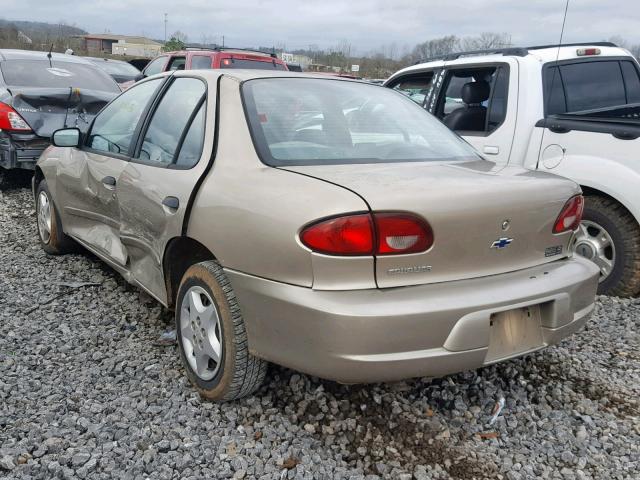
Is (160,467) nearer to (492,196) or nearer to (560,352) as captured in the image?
(492,196)

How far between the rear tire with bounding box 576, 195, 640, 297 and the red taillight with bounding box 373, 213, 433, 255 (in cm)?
249

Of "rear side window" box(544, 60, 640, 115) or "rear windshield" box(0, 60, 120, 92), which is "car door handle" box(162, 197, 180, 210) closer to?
"rear side window" box(544, 60, 640, 115)

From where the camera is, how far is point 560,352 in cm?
343

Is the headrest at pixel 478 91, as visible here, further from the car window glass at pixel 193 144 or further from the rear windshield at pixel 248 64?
the rear windshield at pixel 248 64

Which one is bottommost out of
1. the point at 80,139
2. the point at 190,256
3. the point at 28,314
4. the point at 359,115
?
the point at 28,314

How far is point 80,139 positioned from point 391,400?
9.21ft

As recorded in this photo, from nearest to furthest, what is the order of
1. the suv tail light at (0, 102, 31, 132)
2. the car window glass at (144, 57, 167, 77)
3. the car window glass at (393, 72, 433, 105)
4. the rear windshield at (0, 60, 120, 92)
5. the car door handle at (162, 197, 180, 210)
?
the car door handle at (162, 197, 180, 210) < the car window glass at (393, 72, 433, 105) < the suv tail light at (0, 102, 31, 132) < the rear windshield at (0, 60, 120, 92) < the car window glass at (144, 57, 167, 77)

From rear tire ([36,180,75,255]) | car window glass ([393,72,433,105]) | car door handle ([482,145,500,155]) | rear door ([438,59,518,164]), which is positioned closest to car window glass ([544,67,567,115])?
rear door ([438,59,518,164])

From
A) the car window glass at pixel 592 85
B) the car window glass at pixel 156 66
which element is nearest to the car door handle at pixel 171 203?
the car window glass at pixel 592 85

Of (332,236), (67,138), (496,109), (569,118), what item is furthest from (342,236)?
(496,109)

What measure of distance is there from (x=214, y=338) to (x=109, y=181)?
1.42 meters

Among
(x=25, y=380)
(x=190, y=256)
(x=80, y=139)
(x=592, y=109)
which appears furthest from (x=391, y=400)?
(x=592, y=109)

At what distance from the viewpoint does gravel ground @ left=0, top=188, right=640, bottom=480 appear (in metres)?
2.38

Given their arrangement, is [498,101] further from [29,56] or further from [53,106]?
[29,56]
